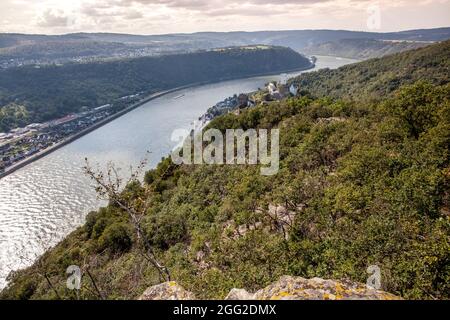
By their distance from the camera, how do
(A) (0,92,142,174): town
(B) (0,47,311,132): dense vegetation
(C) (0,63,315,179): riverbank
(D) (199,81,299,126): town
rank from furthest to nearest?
(B) (0,47,311,132): dense vegetation < (D) (199,81,299,126): town < (A) (0,92,142,174): town < (C) (0,63,315,179): riverbank

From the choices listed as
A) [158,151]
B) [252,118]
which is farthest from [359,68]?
[252,118]

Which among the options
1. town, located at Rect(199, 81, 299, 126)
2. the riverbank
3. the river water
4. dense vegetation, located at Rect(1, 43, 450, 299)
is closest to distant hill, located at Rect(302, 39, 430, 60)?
the riverbank

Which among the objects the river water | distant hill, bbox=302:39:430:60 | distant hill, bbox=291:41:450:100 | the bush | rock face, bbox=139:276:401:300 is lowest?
the river water

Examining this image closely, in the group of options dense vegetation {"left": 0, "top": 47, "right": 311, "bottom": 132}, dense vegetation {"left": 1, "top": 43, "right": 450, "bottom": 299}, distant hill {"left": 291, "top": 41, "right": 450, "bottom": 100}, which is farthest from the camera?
dense vegetation {"left": 0, "top": 47, "right": 311, "bottom": 132}

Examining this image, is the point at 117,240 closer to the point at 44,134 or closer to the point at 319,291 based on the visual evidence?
the point at 319,291

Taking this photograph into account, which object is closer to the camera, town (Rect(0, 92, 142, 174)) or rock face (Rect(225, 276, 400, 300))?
rock face (Rect(225, 276, 400, 300))

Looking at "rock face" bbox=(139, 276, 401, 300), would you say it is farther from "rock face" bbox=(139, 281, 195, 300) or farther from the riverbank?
the riverbank
